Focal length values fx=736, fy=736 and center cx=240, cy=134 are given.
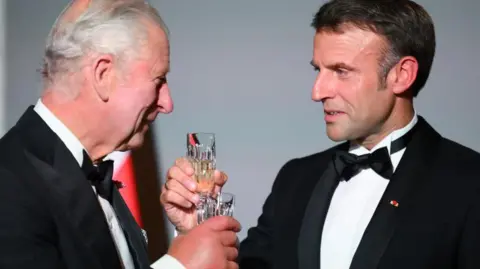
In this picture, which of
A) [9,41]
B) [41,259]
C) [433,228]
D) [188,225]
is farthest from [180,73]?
[41,259]

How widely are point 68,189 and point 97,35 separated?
1.14ft

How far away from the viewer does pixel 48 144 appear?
5.24 ft

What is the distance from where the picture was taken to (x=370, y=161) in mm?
2180

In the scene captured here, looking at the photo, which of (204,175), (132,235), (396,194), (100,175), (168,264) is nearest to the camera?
(168,264)

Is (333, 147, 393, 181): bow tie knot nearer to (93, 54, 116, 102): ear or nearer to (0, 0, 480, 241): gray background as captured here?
(93, 54, 116, 102): ear

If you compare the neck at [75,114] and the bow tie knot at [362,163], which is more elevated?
the neck at [75,114]

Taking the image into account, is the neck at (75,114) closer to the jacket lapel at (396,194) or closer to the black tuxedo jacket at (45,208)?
the black tuxedo jacket at (45,208)

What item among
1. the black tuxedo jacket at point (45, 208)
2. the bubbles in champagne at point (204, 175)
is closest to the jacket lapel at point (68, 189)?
the black tuxedo jacket at point (45, 208)

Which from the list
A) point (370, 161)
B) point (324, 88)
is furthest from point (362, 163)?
point (324, 88)

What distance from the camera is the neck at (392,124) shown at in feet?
7.30

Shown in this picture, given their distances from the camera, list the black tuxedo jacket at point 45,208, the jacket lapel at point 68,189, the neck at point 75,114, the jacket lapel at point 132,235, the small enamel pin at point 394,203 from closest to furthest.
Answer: the black tuxedo jacket at point 45,208, the jacket lapel at point 68,189, the neck at point 75,114, the jacket lapel at point 132,235, the small enamel pin at point 394,203

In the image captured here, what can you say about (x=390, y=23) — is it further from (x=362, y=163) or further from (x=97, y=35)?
(x=97, y=35)

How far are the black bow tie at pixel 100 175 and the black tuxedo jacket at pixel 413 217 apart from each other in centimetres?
70

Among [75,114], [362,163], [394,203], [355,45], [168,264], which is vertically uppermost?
[355,45]
